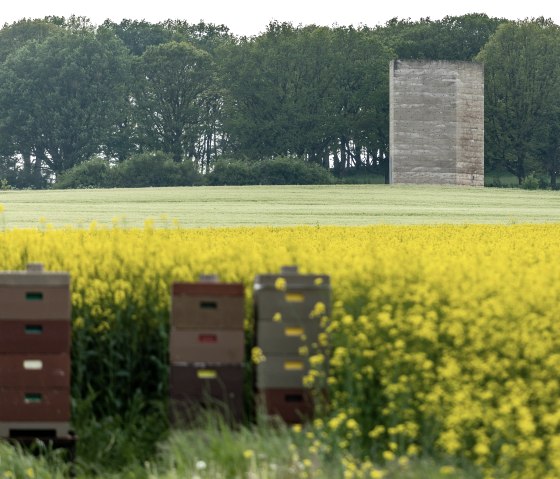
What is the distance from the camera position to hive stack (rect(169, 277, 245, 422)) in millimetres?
6770

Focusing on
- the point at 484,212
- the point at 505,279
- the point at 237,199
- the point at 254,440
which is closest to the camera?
the point at 254,440

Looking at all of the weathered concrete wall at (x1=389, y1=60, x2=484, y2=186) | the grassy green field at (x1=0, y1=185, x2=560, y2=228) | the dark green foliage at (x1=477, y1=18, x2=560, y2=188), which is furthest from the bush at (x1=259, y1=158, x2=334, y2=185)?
the dark green foliage at (x1=477, y1=18, x2=560, y2=188)

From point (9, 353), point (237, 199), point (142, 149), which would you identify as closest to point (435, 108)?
point (237, 199)

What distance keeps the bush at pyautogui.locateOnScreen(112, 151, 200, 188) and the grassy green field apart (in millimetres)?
12495

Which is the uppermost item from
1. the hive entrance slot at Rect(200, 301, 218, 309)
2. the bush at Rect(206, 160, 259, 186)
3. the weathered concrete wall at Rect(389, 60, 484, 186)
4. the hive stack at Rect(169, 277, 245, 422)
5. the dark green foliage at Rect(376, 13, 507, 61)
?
the dark green foliage at Rect(376, 13, 507, 61)

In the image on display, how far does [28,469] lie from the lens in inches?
264

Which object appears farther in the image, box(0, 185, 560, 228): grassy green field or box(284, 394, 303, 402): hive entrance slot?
box(0, 185, 560, 228): grassy green field

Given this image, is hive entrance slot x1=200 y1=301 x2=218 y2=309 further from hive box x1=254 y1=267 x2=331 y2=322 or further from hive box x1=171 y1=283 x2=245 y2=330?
hive box x1=254 y1=267 x2=331 y2=322

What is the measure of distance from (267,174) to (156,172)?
5.30m

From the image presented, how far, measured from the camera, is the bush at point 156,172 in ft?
161

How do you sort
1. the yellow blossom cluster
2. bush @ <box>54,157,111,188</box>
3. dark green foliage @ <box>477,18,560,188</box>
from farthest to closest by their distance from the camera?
dark green foliage @ <box>477,18,560,188</box>
bush @ <box>54,157,111,188</box>
the yellow blossom cluster

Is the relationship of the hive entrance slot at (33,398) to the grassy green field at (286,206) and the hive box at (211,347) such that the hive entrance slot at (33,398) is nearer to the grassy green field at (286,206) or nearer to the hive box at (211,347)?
the hive box at (211,347)

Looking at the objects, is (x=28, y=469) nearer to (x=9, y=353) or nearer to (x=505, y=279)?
(x=9, y=353)

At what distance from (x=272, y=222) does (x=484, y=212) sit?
761 centimetres
